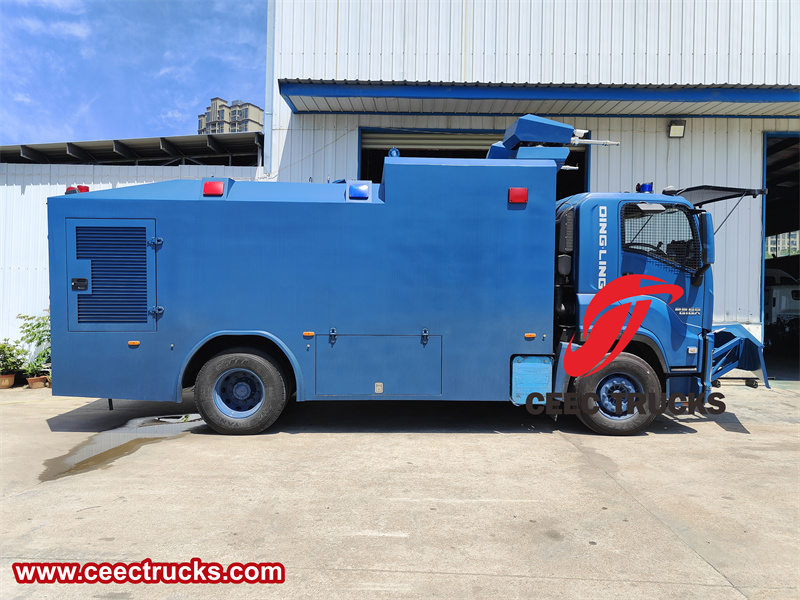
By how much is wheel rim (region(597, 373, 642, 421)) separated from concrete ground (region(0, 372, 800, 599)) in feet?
1.46

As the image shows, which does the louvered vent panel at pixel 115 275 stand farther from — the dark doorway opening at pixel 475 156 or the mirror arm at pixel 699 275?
the mirror arm at pixel 699 275

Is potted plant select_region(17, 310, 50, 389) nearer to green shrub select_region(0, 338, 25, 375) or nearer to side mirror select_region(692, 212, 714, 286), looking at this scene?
green shrub select_region(0, 338, 25, 375)

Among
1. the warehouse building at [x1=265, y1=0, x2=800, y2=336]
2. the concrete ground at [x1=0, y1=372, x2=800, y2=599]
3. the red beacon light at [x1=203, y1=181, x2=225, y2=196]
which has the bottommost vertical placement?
the concrete ground at [x1=0, y1=372, x2=800, y2=599]

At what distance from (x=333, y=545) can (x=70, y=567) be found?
5.35 ft

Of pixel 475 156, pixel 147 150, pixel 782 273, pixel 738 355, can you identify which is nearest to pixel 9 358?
pixel 147 150

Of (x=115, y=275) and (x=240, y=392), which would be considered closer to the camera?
(x=115, y=275)

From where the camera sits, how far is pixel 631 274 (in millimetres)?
6391

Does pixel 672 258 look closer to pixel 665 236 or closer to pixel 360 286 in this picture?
pixel 665 236

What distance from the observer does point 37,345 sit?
33.6ft

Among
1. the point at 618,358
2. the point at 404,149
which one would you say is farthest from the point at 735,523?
the point at 404,149

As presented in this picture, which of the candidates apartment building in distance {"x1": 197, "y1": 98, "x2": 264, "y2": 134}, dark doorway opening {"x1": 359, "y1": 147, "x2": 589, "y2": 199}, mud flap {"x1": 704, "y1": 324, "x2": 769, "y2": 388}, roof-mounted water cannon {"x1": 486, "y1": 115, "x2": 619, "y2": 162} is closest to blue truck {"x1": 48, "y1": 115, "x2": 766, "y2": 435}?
roof-mounted water cannon {"x1": 486, "y1": 115, "x2": 619, "y2": 162}

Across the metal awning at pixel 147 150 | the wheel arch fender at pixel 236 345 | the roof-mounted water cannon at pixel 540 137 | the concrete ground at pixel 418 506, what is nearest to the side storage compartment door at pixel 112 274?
the wheel arch fender at pixel 236 345

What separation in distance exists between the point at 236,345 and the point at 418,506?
3.24 metres

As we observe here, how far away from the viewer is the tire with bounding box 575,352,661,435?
639 centimetres
